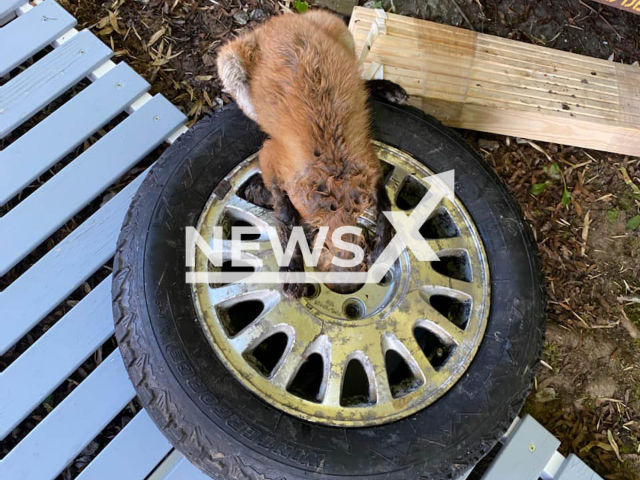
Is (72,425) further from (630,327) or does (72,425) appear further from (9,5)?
(630,327)

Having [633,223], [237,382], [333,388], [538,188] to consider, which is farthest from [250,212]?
[633,223]

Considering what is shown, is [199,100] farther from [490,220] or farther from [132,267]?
[490,220]

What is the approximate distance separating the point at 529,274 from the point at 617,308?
170 cm

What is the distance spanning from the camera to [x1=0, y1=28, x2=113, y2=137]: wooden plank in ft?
11.8

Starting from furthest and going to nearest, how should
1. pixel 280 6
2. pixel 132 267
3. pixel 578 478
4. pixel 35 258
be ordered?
pixel 280 6 → pixel 35 258 → pixel 578 478 → pixel 132 267

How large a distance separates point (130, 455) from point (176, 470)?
0.30m

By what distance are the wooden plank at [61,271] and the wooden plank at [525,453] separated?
2.96 meters

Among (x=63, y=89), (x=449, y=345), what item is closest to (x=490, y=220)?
(x=449, y=345)

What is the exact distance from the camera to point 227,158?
3008 mm

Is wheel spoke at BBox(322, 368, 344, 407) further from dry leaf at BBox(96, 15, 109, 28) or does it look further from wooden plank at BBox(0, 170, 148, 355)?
dry leaf at BBox(96, 15, 109, 28)

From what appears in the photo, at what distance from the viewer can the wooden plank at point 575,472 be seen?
10.4 feet

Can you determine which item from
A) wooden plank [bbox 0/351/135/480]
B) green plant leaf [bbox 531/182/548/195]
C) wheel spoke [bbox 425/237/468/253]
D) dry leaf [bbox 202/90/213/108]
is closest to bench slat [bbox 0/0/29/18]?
dry leaf [bbox 202/90/213/108]

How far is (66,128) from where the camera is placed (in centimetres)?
359

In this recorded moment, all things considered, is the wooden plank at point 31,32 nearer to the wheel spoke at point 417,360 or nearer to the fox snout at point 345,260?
the fox snout at point 345,260
